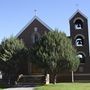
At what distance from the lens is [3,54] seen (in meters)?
53.8

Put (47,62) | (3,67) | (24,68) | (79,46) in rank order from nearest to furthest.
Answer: (47,62), (3,67), (24,68), (79,46)

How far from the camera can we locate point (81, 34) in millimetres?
61500

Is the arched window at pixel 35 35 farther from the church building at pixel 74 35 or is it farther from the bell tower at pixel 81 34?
the bell tower at pixel 81 34

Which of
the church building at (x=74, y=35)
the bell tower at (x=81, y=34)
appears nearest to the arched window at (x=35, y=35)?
the church building at (x=74, y=35)

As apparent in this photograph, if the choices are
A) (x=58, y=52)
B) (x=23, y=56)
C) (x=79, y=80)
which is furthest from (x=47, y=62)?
(x=79, y=80)

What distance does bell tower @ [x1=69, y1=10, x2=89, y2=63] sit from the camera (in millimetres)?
61219

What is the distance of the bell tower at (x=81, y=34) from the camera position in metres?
61.2

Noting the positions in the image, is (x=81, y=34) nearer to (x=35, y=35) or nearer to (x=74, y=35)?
(x=74, y=35)

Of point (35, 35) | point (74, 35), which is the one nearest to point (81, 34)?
point (74, 35)

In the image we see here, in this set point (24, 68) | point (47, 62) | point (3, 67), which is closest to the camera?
point (47, 62)

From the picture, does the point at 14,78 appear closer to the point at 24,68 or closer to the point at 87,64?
the point at 24,68

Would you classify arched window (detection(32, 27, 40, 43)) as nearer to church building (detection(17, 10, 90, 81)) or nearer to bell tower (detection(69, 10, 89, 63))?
church building (detection(17, 10, 90, 81))

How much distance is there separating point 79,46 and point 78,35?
2.08m

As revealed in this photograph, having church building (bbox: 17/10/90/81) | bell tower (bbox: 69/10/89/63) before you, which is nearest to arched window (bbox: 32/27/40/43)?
church building (bbox: 17/10/90/81)
